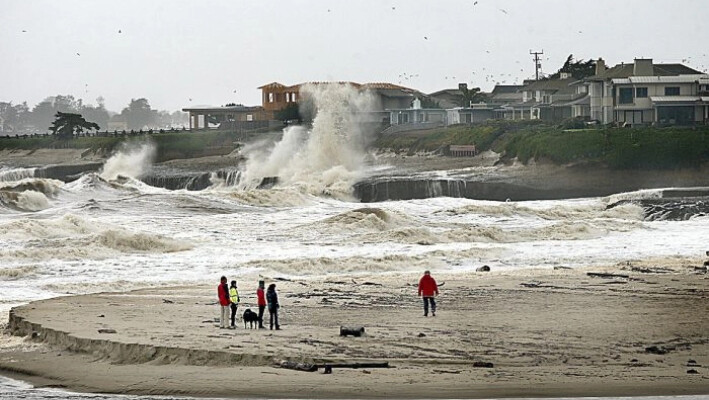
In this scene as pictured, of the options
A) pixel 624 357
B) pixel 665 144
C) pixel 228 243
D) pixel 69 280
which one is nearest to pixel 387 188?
pixel 665 144

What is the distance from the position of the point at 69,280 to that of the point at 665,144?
4116cm

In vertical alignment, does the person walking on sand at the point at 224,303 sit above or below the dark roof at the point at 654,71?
below

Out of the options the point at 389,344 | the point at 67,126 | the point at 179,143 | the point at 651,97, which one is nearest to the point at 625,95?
the point at 651,97

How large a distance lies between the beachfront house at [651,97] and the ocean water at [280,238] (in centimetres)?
2161

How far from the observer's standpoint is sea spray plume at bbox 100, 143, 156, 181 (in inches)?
3548

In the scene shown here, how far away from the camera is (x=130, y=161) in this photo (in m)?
94.9

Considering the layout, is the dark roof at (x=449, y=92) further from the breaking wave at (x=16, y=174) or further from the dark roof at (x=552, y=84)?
the breaking wave at (x=16, y=174)

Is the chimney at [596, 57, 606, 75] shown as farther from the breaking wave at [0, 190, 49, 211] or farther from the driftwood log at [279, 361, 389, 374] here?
the driftwood log at [279, 361, 389, 374]

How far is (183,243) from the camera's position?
37.2 m

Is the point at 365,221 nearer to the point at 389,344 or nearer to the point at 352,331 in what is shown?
the point at 352,331

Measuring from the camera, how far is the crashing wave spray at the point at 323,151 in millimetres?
73944

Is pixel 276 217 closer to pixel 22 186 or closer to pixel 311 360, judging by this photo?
pixel 22 186

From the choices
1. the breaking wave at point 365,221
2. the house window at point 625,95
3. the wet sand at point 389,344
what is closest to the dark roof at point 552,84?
the house window at point 625,95

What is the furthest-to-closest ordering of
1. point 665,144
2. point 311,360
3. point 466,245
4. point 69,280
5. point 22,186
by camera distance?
1. point 665,144
2. point 22,186
3. point 466,245
4. point 69,280
5. point 311,360
